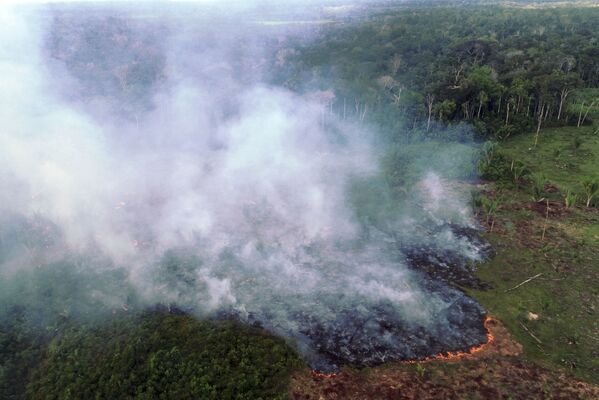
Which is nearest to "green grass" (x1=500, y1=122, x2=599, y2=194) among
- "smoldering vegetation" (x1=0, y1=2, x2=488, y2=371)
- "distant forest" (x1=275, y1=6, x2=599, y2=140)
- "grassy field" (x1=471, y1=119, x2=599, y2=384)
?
"grassy field" (x1=471, y1=119, x2=599, y2=384)

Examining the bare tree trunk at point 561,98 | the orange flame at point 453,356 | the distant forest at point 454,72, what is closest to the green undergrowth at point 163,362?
the orange flame at point 453,356

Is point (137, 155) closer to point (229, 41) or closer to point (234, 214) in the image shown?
point (234, 214)

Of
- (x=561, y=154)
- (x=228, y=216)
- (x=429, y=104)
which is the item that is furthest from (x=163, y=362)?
(x=561, y=154)

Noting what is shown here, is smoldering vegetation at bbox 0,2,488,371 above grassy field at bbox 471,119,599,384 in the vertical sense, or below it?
above

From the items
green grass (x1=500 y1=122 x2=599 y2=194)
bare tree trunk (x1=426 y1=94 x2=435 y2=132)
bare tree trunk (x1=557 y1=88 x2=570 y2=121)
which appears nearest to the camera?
green grass (x1=500 y1=122 x2=599 y2=194)

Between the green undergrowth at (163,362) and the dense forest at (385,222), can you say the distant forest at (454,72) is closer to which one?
the dense forest at (385,222)

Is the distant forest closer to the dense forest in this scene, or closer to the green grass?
the dense forest

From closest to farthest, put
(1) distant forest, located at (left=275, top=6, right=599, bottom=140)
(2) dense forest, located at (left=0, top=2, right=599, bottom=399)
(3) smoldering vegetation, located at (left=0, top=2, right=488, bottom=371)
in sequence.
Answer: (2) dense forest, located at (left=0, top=2, right=599, bottom=399), (3) smoldering vegetation, located at (left=0, top=2, right=488, bottom=371), (1) distant forest, located at (left=275, top=6, right=599, bottom=140)

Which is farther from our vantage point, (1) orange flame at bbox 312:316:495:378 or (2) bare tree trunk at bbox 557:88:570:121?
(2) bare tree trunk at bbox 557:88:570:121
